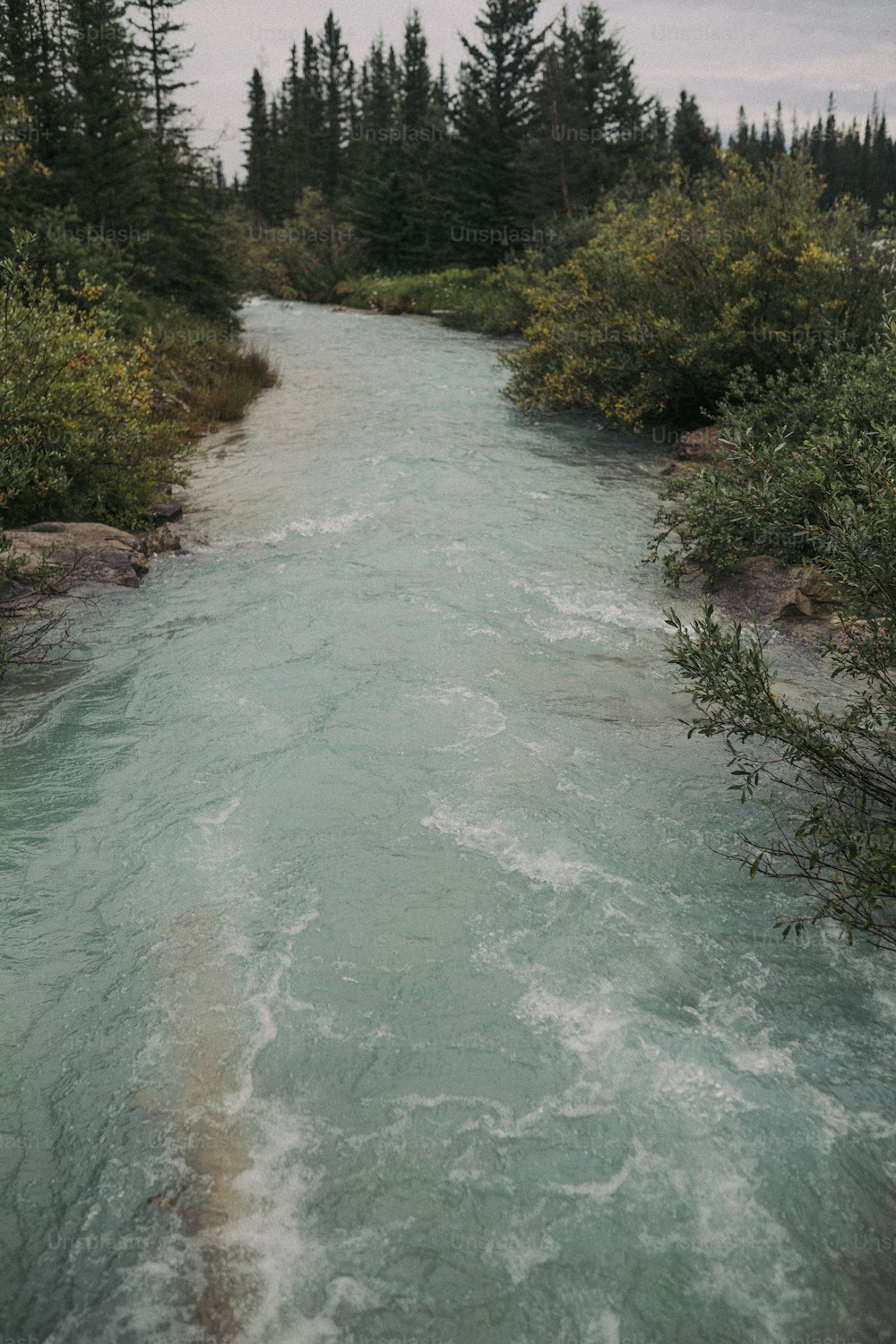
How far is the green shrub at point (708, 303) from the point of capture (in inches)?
Result: 626

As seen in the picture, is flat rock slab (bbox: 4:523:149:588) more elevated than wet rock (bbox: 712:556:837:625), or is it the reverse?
flat rock slab (bbox: 4:523:149:588)

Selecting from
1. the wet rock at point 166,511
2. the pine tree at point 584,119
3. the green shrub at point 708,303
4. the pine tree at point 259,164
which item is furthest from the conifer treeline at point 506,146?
the wet rock at point 166,511

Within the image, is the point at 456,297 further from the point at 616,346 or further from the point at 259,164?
the point at 259,164

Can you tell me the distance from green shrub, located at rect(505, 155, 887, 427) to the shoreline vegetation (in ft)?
0.21

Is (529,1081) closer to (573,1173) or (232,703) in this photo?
(573,1173)

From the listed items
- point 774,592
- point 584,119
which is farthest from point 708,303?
point 584,119

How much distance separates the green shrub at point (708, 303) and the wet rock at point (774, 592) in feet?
13.0

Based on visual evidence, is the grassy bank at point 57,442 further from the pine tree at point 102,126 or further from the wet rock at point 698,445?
the pine tree at point 102,126

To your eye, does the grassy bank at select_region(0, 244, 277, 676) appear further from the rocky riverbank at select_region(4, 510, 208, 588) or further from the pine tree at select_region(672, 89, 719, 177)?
the pine tree at select_region(672, 89, 719, 177)

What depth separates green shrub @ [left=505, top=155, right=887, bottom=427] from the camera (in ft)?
52.2

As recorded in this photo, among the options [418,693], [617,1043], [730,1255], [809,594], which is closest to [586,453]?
[809,594]

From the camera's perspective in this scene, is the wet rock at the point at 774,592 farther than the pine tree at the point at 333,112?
No

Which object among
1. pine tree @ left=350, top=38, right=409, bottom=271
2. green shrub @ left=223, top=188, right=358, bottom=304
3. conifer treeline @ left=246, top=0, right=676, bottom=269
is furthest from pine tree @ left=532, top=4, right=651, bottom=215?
green shrub @ left=223, top=188, right=358, bottom=304

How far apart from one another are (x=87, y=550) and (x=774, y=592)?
8.87 metres
